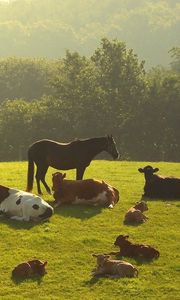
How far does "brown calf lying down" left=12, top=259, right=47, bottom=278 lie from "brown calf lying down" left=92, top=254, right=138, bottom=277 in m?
1.16

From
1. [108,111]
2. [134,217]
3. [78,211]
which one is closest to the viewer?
[134,217]

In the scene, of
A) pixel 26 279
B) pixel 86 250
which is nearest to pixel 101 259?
pixel 86 250

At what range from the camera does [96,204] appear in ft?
57.3

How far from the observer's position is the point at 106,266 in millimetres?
11586

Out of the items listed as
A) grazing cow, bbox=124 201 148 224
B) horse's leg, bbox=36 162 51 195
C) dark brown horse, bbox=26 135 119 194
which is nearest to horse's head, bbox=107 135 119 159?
dark brown horse, bbox=26 135 119 194

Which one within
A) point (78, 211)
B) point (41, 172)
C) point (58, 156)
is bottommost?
point (78, 211)

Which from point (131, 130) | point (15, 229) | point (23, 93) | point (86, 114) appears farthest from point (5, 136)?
point (15, 229)

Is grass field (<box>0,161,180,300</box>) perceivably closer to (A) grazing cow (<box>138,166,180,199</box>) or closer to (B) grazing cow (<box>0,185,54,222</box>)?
(B) grazing cow (<box>0,185,54,222</box>)

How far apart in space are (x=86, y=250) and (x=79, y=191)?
4225 millimetres

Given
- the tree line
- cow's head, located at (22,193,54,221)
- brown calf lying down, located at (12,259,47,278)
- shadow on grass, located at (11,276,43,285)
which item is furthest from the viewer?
the tree line

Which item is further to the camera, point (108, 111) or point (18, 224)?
point (108, 111)

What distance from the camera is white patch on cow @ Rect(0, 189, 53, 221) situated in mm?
15422

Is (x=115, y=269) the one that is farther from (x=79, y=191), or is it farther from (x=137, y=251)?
(x=79, y=191)

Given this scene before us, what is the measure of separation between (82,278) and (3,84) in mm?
91754
